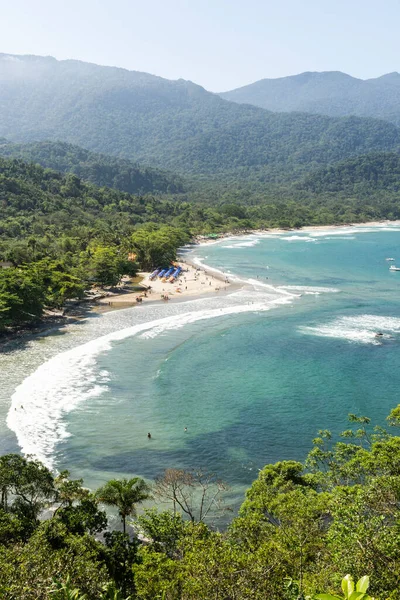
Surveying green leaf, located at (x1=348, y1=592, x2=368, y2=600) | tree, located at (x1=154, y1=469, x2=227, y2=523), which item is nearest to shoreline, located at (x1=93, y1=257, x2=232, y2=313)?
tree, located at (x1=154, y1=469, x2=227, y2=523)

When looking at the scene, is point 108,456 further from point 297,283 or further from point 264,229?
point 264,229

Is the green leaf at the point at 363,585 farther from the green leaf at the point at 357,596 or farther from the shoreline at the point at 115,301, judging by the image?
the shoreline at the point at 115,301

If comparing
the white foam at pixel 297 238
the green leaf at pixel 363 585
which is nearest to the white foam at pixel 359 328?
the green leaf at pixel 363 585

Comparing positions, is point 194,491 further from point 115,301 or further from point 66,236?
point 66,236

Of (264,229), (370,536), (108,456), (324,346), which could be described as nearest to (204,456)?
(108,456)

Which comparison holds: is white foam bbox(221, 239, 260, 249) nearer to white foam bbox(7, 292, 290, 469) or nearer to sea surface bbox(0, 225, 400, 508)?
sea surface bbox(0, 225, 400, 508)

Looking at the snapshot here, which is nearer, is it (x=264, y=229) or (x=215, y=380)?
(x=215, y=380)

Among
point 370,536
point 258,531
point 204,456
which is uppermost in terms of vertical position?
point 370,536
